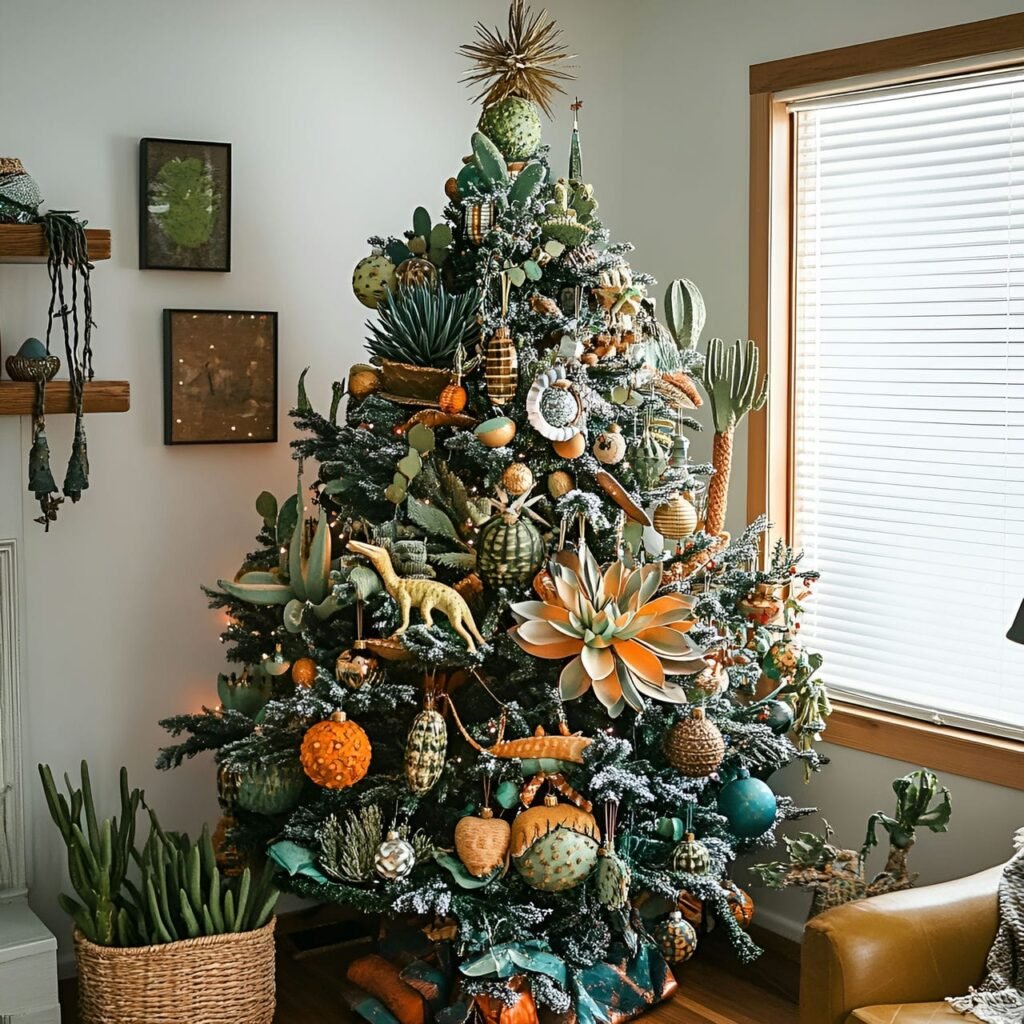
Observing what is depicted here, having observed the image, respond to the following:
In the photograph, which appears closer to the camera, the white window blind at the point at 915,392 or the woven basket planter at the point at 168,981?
the woven basket planter at the point at 168,981

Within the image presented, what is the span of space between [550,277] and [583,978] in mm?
1532

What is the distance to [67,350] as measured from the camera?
2.75 m

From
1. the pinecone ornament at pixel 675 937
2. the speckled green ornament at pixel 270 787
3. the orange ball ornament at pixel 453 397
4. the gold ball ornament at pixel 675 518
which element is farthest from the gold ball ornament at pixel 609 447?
the pinecone ornament at pixel 675 937

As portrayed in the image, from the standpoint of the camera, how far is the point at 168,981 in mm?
2521

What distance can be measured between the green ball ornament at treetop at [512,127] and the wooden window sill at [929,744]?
159 centimetres

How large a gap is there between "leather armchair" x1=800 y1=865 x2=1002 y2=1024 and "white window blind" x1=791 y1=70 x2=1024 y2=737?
2.23ft

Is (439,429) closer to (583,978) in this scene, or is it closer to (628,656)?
(628,656)

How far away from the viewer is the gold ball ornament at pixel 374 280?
9.05 feet

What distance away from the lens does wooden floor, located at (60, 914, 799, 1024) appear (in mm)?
2904

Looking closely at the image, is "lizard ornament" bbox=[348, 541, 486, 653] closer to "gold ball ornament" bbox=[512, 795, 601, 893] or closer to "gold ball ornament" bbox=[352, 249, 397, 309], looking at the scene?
"gold ball ornament" bbox=[512, 795, 601, 893]

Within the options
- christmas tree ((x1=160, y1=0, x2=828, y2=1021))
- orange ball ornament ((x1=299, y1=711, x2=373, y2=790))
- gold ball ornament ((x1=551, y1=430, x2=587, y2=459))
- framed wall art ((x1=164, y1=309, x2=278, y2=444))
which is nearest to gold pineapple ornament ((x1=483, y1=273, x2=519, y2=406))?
christmas tree ((x1=160, y1=0, x2=828, y2=1021))

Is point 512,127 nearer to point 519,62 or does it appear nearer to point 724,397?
point 519,62

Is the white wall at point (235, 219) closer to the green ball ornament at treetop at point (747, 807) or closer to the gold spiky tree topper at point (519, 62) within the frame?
the green ball ornament at treetop at point (747, 807)

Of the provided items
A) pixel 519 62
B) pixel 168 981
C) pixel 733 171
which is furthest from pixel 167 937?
pixel 733 171
